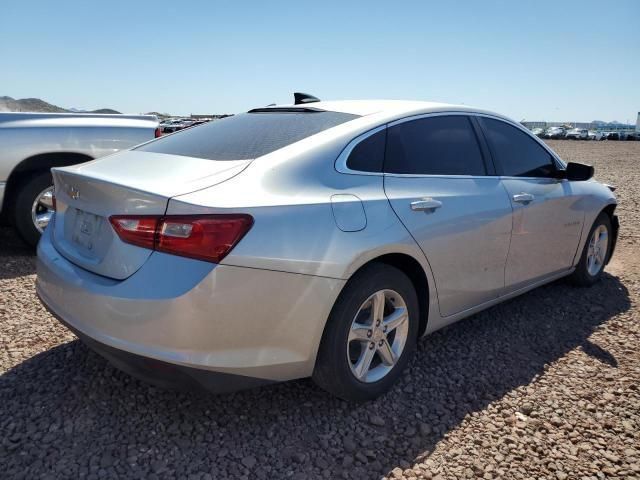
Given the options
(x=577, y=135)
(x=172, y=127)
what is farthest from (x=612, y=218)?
(x=577, y=135)

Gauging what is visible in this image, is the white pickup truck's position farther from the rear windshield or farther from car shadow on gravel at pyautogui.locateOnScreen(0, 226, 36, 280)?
the rear windshield

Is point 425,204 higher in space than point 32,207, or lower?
higher

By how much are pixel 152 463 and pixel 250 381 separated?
542mm

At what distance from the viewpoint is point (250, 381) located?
2260mm

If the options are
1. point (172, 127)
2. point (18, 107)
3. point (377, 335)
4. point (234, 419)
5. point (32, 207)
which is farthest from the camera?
point (172, 127)

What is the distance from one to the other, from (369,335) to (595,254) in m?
3.11

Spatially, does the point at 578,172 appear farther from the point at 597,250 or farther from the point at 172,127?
the point at 172,127

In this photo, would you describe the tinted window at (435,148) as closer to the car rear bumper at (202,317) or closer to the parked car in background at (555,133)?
the car rear bumper at (202,317)

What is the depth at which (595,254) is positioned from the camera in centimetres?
477

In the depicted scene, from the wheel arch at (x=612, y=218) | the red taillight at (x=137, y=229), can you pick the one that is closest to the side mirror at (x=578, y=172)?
the wheel arch at (x=612, y=218)

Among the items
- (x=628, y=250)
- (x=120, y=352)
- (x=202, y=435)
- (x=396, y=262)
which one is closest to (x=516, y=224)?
(x=396, y=262)

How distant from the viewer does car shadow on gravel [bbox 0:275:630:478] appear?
225 centimetres

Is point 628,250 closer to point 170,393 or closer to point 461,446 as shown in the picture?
point 461,446

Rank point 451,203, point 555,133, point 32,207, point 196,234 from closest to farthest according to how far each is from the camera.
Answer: point 196,234 → point 451,203 → point 32,207 → point 555,133
